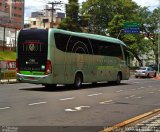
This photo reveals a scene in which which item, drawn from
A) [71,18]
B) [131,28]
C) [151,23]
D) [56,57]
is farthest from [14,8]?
[56,57]

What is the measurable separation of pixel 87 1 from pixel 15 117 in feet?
232

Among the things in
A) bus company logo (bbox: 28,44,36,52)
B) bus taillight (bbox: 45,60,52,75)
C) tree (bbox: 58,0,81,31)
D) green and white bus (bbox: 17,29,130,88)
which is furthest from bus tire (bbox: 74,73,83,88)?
tree (bbox: 58,0,81,31)

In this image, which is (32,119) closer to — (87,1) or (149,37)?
(87,1)

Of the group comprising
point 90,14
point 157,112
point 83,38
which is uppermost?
point 90,14

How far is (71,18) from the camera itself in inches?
2963

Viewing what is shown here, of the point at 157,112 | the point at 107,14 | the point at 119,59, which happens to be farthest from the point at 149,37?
the point at 157,112

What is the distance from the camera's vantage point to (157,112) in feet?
47.1

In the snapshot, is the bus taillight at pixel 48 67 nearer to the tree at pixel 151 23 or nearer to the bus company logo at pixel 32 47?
the bus company logo at pixel 32 47

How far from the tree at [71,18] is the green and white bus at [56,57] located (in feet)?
148

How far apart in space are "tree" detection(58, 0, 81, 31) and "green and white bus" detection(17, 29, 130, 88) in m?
45.1

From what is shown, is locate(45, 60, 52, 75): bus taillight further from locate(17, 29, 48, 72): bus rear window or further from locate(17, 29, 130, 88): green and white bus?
locate(17, 29, 48, 72): bus rear window

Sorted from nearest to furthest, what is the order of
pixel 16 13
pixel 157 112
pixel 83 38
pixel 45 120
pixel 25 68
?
1. pixel 45 120
2. pixel 157 112
3. pixel 25 68
4. pixel 83 38
5. pixel 16 13

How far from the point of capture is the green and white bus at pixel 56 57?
914 inches

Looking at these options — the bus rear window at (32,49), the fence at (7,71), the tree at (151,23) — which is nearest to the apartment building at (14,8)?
the tree at (151,23)
